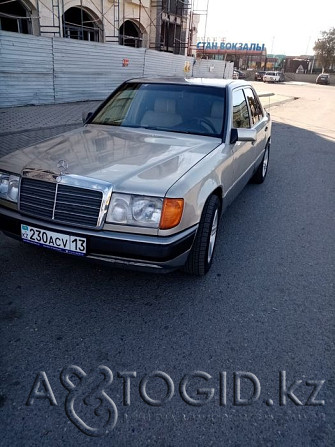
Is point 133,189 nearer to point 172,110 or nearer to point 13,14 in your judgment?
point 172,110

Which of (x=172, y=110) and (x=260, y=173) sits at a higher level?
(x=172, y=110)

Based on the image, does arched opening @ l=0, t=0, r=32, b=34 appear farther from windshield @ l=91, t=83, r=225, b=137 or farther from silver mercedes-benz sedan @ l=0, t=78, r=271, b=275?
silver mercedes-benz sedan @ l=0, t=78, r=271, b=275

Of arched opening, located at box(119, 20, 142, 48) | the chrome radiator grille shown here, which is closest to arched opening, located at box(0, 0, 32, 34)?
arched opening, located at box(119, 20, 142, 48)

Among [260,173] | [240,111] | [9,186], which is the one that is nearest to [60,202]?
[9,186]

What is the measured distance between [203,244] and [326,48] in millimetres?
72996

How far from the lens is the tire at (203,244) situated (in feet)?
9.50

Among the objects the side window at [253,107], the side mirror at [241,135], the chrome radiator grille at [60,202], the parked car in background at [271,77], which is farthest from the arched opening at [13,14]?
the parked car in background at [271,77]

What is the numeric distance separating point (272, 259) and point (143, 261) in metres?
1.64

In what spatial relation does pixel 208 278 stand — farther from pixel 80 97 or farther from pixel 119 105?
pixel 80 97

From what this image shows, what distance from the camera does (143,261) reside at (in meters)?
2.50

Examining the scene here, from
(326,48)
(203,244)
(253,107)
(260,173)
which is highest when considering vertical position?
(326,48)

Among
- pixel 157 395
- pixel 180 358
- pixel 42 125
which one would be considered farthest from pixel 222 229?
pixel 42 125

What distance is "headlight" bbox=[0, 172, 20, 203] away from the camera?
2.75 metres

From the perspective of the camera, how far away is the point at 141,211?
2.45 m
